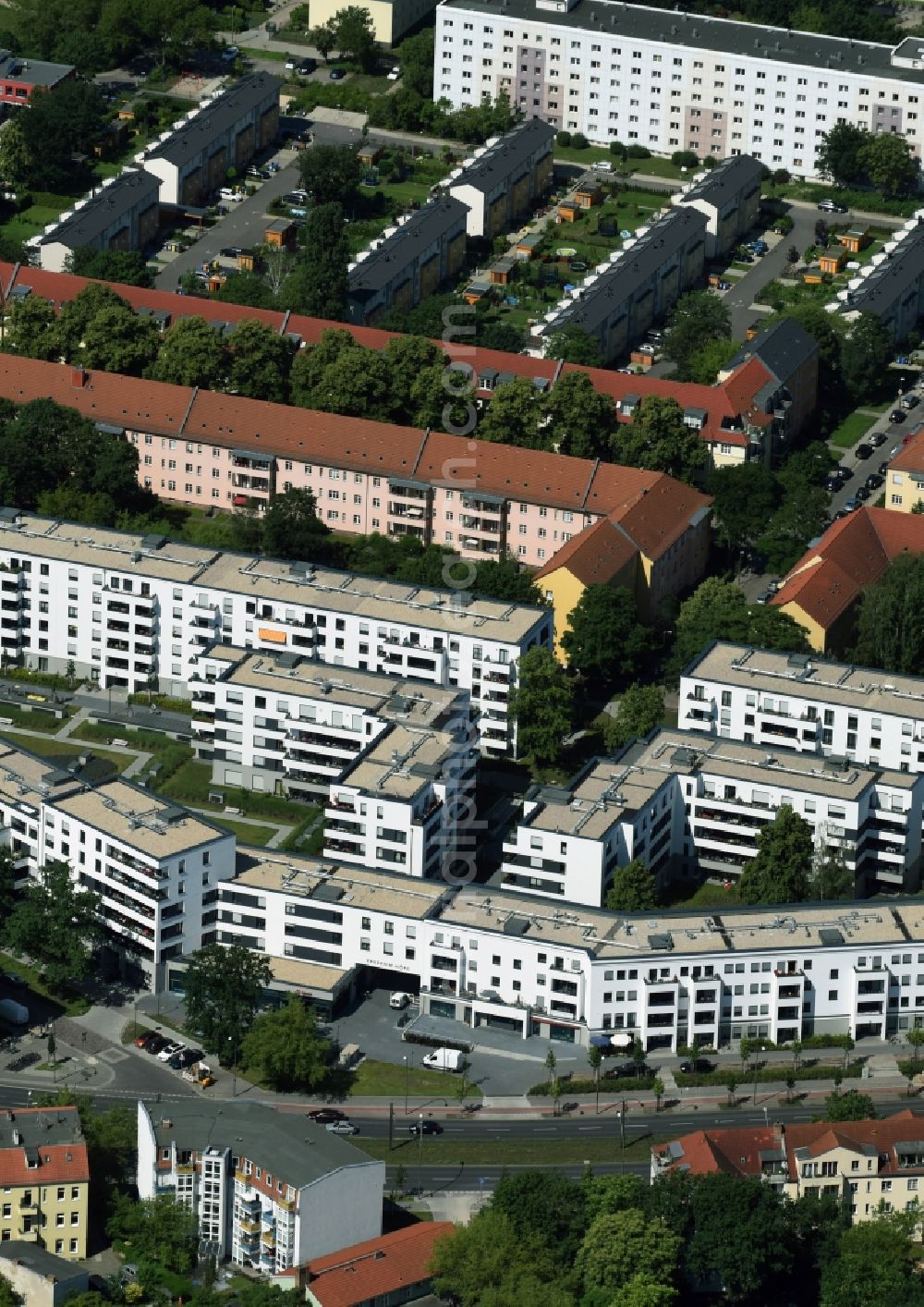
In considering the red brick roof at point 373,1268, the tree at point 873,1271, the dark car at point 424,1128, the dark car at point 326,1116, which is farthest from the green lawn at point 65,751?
the tree at point 873,1271

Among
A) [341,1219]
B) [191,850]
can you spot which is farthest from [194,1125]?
[191,850]

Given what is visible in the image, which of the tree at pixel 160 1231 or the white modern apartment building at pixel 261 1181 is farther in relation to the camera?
the tree at pixel 160 1231

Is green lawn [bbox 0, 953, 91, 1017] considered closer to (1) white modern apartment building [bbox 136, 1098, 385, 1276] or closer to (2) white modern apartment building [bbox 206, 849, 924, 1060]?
(2) white modern apartment building [bbox 206, 849, 924, 1060]

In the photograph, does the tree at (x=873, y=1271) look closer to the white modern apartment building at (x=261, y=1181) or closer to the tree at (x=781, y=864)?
the white modern apartment building at (x=261, y=1181)

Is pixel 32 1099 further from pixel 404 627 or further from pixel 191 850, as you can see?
pixel 404 627

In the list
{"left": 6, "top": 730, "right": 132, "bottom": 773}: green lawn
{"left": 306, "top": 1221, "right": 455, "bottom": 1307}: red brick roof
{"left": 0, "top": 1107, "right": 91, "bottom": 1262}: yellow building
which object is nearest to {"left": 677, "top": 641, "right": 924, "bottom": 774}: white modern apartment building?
{"left": 6, "top": 730, "right": 132, "bottom": 773}: green lawn

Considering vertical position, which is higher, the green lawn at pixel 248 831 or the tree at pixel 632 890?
the tree at pixel 632 890
